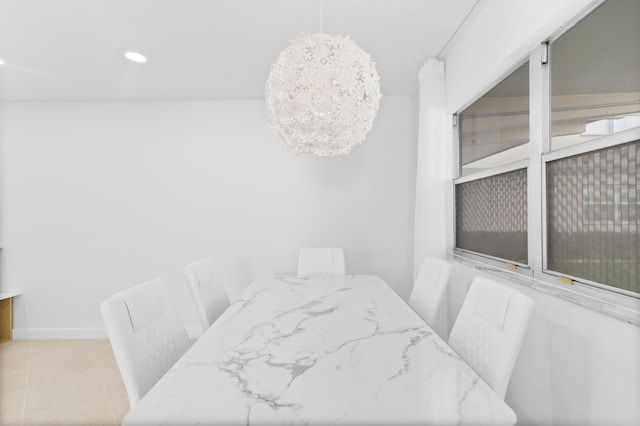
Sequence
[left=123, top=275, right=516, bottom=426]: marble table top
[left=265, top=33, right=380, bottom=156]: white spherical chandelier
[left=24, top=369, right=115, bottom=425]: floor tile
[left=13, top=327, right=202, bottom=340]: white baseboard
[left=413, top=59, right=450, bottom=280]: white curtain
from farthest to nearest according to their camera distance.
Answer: [left=13, top=327, right=202, bottom=340]: white baseboard < [left=413, top=59, right=450, bottom=280]: white curtain < [left=24, top=369, right=115, bottom=425]: floor tile < [left=265, top=33, right=380, bottom=156]: white spherical chandelier < [left=123, top=275, right=516, bottom=426]: marble table top

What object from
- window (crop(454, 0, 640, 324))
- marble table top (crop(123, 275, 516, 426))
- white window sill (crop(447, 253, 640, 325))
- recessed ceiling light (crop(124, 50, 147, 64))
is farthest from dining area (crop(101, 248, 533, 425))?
recessed ceiling light (crop(124, 50, 147, 64))

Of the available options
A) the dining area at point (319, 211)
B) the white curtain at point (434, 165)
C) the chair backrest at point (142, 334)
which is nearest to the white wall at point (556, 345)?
the dining area at point (319, 211)

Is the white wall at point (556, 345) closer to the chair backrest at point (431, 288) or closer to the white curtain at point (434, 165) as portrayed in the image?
the chair backrest at point (431, 288)

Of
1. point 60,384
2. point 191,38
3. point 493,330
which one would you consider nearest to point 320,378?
point 493,330

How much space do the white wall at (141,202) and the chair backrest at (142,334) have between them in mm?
1971

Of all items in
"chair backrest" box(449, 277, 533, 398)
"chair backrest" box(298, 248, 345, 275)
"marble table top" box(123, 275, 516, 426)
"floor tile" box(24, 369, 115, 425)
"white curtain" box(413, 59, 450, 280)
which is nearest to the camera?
"marble table top" box(123, 275, 516, 426)

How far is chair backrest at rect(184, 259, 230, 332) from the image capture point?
1.84 m

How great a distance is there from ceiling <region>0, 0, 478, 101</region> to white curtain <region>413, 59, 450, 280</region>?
0.68 ft

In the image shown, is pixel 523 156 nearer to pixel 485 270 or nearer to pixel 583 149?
pixel 583 149

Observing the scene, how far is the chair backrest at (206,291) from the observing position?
1.84 metres

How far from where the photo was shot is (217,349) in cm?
114

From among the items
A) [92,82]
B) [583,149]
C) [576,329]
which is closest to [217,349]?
[576,329]

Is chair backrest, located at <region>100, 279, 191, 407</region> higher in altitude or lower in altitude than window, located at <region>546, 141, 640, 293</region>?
lower

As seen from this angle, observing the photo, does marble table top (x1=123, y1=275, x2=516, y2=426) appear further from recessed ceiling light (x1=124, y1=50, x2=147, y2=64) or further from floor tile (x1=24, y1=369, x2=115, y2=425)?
recessed ceiling light (x1=124, y1=50, x2=147, y2=64)
